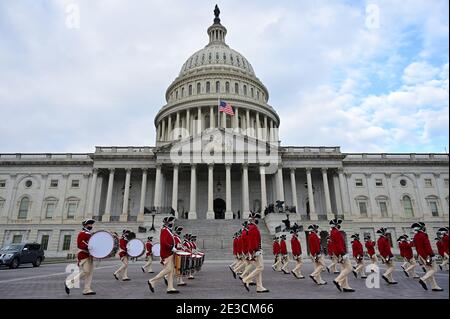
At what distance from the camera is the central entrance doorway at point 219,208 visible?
49812 mm

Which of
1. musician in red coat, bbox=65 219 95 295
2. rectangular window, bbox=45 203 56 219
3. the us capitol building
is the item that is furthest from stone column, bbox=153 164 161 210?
musician in red coat, bbox=65 219 95 295

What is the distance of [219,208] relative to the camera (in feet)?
166

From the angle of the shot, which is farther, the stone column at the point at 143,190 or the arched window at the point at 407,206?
the arched window at the point at 407,206

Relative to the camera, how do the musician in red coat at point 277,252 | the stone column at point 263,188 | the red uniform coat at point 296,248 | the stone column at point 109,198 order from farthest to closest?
the stone column at point 109,198 < the stone column at point 263,188 < the musician in red coat at point 277,252 < the red uniform coat at point 296,248

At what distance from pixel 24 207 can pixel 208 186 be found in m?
29.1

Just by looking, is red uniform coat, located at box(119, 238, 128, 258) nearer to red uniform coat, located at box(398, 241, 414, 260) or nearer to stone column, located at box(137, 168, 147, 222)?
red uniform coat, located at box(398, 241, 414, 260)

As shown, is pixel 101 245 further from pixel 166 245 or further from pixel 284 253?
pixel 284 253

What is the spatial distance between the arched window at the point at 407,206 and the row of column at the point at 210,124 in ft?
86.1

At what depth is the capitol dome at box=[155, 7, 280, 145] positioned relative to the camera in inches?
2375

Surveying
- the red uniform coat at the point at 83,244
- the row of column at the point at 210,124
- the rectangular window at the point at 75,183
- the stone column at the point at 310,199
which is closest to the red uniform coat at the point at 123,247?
the red uniform coat at the point at 83,244

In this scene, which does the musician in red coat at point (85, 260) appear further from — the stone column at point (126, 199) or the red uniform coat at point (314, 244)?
the stone column at point (126, 199)

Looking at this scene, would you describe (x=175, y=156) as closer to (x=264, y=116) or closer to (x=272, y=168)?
(x=272, y=168)

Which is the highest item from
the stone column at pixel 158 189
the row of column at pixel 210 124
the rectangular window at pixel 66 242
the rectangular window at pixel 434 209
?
the row of column at pixel 210 124

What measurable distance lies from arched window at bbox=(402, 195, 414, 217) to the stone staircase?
964 inches
